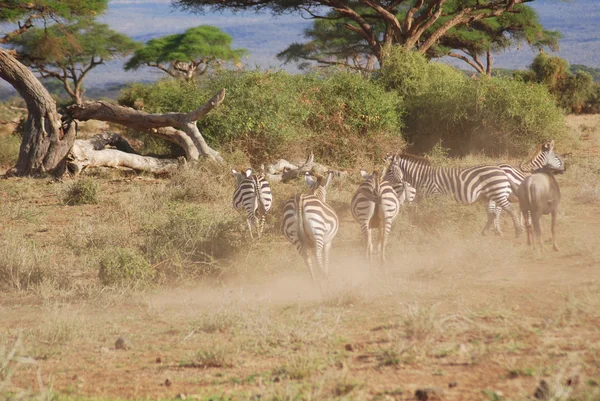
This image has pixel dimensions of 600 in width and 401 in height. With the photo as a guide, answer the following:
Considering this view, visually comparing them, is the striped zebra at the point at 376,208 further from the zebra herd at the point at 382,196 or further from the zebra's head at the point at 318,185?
the zebra's head at the point at 318,185

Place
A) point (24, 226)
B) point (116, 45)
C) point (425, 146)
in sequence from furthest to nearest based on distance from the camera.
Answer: point (116, 45)
point (425, 146)
point (24, 226)

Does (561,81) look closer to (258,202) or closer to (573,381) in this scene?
(258,202)

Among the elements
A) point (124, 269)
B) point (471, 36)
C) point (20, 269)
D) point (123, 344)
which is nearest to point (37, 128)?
point (20, 269)

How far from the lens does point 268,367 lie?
4.90 metres

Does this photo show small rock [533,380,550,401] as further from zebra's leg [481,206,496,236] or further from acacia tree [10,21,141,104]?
acacia tree [10,21,141,104]

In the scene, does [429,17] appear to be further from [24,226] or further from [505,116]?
[24,226]

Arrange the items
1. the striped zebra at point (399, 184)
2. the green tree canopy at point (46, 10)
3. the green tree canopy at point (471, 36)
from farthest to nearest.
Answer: the green tree canopy at point (471, 36), the green tree canopy at point (46, 10), the striped zebra at point (399, 184)

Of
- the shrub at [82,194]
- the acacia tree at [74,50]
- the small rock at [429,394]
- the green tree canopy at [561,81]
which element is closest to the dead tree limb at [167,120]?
the shrub at [82,194]

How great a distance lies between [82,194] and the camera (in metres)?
12.5

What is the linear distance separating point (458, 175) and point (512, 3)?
16266 mm

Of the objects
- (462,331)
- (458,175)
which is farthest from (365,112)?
(462,331)

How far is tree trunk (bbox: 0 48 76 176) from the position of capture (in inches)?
601

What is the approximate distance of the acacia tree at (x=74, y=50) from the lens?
96.6 feet

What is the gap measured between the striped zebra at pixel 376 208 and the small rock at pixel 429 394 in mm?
4008
